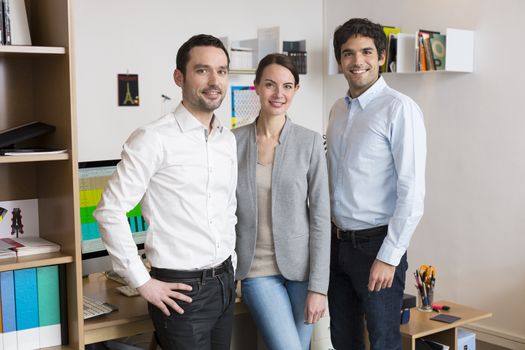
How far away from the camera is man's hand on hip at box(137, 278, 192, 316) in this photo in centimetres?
213

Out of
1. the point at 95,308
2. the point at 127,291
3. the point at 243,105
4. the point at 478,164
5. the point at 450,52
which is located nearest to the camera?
the point at 95,308

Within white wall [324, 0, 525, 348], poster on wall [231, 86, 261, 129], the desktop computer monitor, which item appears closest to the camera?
the desktop computer monitor

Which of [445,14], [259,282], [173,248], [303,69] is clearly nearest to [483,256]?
[445,14]

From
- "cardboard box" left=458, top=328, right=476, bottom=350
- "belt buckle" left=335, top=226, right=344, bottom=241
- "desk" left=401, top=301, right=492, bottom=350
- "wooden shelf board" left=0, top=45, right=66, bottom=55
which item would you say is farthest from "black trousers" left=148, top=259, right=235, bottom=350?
"cardboard box" left=458, top=328, right=476, bottom=350

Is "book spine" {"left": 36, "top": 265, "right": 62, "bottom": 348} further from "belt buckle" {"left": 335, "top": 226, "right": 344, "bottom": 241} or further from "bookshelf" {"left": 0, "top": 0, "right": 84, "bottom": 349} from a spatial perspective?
"belt buckle" {"left": 335, "top": 226, "right": 344, "bottom": 241}

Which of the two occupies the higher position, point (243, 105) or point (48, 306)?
point (243, 105)

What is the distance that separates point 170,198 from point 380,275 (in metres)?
0.82

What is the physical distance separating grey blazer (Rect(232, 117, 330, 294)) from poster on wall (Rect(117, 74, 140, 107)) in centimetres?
243

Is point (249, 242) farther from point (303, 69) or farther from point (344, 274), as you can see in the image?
point (303, 69)

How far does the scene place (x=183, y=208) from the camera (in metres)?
2.14

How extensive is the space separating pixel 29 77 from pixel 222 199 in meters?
0.89

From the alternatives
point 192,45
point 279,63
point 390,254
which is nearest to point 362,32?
point 279,63

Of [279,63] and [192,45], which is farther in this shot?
[279,63]

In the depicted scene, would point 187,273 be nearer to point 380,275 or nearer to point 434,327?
point 380,275
